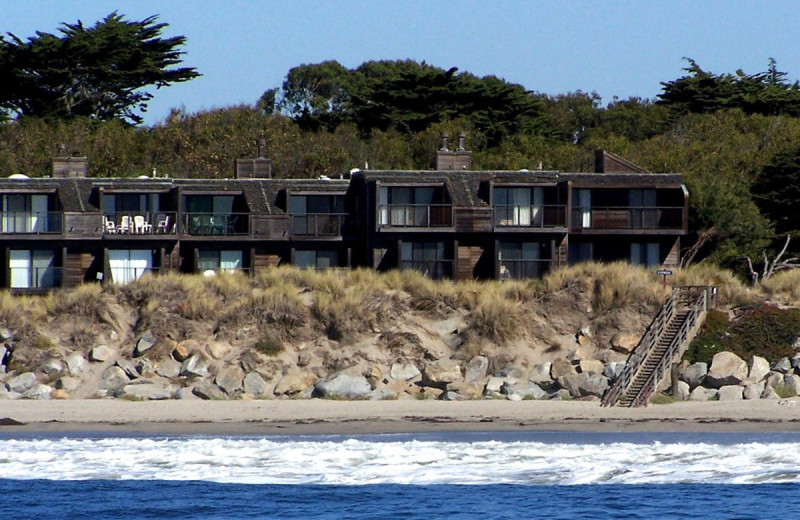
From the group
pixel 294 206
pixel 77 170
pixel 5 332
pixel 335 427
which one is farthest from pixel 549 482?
pixel 77 170

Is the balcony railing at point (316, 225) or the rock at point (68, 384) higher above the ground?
the balcony railing at point (316, 225)

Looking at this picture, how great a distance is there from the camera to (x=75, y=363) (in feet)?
145

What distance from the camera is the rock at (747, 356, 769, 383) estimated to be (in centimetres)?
4219

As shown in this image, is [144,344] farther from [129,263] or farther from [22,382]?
[129,263]

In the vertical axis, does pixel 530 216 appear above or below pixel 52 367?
above

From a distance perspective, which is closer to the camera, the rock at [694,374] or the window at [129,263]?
the rock at [694,374]

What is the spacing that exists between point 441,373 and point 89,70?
40.8 meters

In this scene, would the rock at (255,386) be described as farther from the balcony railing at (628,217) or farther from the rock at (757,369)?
the balcony railing at (628,217)

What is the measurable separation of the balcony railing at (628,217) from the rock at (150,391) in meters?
18.0

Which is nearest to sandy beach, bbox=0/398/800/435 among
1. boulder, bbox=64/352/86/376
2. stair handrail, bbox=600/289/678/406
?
stair handrail, bbox=600/289/678/406

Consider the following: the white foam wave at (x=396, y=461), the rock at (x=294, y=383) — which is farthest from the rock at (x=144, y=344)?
the white foam wave at (x=396, y=461)

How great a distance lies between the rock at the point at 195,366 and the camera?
43625 millimetres

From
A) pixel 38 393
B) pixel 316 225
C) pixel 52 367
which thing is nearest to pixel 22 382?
pixel 38 393

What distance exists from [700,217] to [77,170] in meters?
23.7
